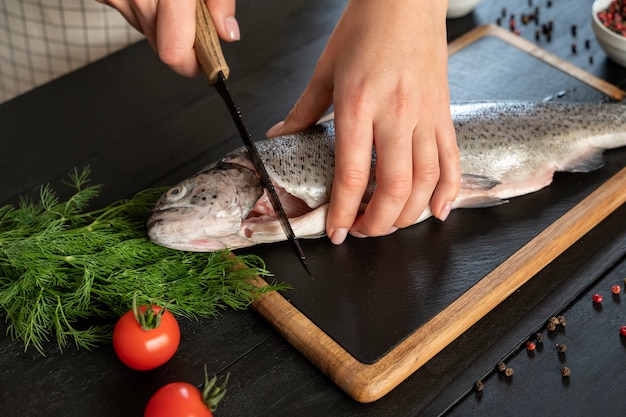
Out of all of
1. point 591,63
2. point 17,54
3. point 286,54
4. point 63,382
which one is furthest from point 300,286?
point 17,54

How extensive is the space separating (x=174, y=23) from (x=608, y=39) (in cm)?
123

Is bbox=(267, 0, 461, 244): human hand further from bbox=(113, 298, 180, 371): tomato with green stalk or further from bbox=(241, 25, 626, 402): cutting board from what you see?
bbox=(113, 298, 180, 371): tomato with green stalk

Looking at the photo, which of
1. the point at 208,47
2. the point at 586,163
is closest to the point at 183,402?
the point at 208,47

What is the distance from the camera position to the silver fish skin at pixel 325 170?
1.61 m

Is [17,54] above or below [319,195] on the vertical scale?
above

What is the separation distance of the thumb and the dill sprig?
1.47ft

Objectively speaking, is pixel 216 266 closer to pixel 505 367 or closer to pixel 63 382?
pixel 63 382

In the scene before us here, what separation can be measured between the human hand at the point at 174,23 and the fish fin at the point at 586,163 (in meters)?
0.82

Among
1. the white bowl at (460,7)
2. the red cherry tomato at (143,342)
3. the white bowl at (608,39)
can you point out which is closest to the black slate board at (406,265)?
the red cherry tomato at (143,342)

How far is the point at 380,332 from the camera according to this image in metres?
1.47

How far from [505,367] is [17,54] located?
6.10 feet

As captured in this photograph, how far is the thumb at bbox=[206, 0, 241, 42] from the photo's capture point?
5.24 feet

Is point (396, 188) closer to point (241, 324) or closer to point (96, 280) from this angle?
Result: point (241, 324)

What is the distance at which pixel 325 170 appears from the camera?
166cm
